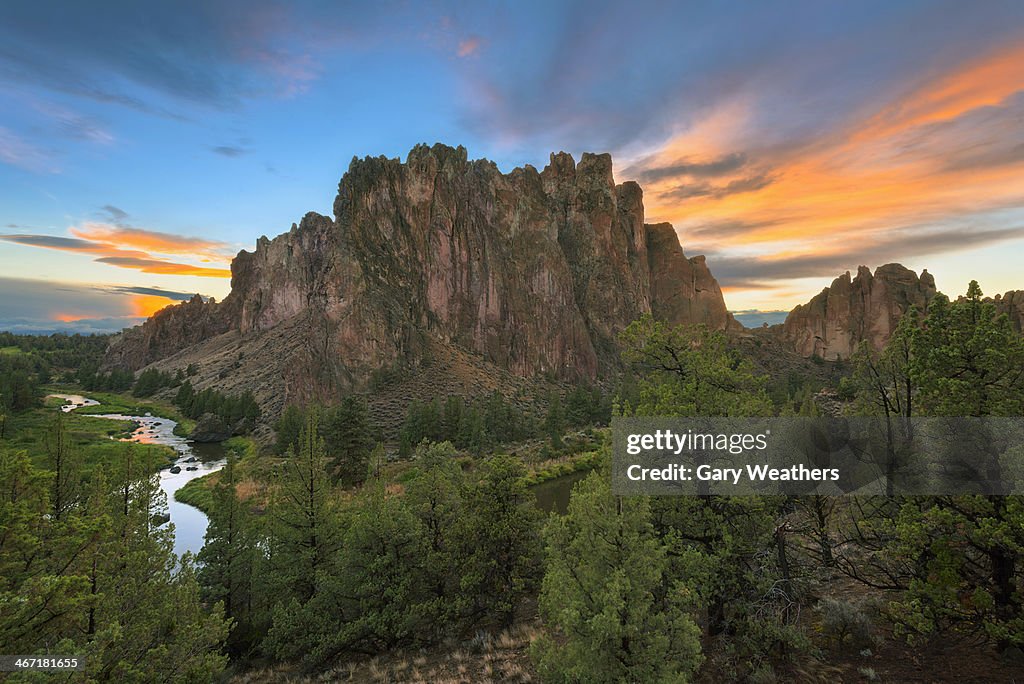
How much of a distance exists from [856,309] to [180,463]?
165852 mm

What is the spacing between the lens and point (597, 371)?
5300 inches

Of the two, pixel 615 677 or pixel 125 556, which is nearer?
pixel 615 677

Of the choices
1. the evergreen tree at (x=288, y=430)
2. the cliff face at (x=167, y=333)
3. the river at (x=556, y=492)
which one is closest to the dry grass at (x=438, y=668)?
the river at (x=556, y=492)

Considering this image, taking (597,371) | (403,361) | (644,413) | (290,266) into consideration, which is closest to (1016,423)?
(644,413)

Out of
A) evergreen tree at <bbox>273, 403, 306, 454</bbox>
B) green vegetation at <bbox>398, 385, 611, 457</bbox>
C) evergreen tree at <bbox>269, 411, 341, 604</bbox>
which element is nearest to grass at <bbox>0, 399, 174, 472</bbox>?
evergreen tree at <bbox>273, 403, 306, 454</bbox>

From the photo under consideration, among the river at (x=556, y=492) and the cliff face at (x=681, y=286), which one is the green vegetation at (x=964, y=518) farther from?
the cliff face at (x=681, y=286)

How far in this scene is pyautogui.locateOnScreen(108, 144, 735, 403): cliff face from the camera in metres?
94.9

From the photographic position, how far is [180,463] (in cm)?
5872

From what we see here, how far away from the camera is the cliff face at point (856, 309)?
125438 millimetres

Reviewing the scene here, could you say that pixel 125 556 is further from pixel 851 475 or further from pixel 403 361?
pixel 403 361

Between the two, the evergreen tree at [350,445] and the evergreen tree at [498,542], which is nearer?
the evergreen tree at [498,542]

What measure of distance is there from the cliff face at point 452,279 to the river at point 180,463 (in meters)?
20.5

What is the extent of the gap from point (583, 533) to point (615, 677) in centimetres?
308

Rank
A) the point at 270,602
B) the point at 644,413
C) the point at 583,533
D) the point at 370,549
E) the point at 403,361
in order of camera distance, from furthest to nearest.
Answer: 1. the point at 403,361
2. the point at 270,602
3. the point at 370,549
4. the point at 644,413
5. the point at 583,533
